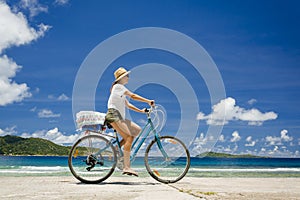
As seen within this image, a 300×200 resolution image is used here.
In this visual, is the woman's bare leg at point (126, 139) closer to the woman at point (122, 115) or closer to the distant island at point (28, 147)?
the woman at point (122, 115)

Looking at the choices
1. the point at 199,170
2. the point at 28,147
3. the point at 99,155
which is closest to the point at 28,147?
the point at 28,147

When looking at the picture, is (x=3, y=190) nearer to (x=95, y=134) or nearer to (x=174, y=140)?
(x=95, y=134)

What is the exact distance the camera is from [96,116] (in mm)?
7398

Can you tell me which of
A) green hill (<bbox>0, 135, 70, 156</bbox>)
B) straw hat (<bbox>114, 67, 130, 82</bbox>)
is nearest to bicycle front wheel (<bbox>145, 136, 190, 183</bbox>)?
straw hat (<bbox>114, 67, 130, 82</bbox>)

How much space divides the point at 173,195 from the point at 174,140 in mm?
2224

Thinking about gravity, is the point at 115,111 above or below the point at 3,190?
above

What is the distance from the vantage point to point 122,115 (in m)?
7.36

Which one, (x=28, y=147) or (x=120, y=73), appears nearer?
(x=120, y=73)

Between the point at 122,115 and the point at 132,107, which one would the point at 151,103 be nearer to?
the point at 132,107

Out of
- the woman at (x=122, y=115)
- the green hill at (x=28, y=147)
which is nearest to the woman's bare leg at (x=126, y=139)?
the woman at (x=122, y=115)

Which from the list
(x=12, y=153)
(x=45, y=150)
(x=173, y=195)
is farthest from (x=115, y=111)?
(x=12, y=153)

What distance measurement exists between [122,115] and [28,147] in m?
100

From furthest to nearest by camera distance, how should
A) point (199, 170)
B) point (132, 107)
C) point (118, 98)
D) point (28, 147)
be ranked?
point (28, 147)
point (199, 170)
point (132, 107)
point (118, 98)

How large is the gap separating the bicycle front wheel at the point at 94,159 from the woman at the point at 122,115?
275 millimetres
